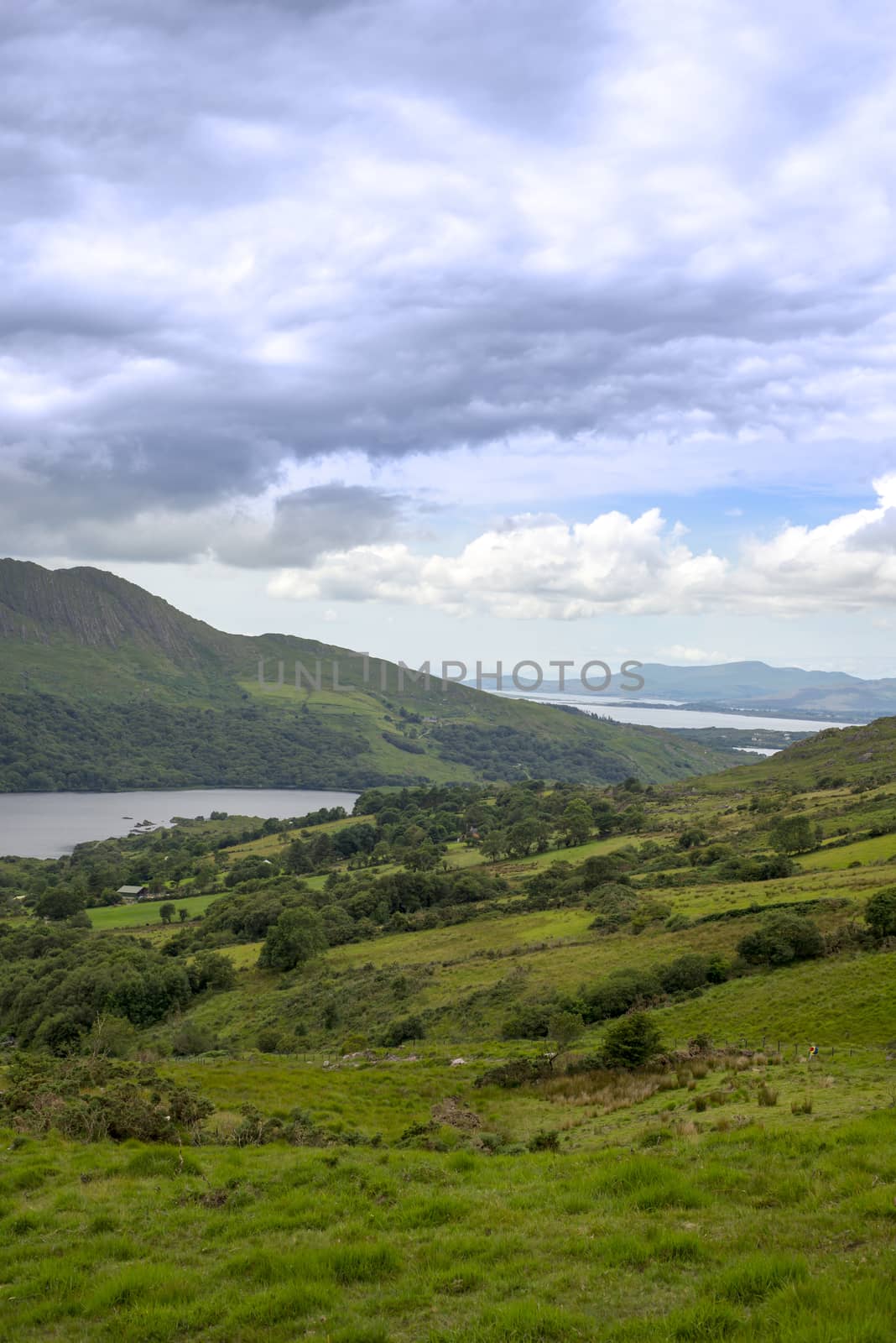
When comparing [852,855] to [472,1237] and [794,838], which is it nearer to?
[794,838]

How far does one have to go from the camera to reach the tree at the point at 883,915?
3494 centimetres

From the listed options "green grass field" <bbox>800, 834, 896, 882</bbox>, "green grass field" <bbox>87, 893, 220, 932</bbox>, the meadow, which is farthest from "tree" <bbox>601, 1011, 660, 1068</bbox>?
"green grass field" <bbox>87, 893, 220, 932</bbox>

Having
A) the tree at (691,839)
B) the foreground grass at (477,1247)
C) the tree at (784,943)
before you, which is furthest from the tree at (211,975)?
the tree at (691,839)

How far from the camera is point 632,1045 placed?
24453 millimetres

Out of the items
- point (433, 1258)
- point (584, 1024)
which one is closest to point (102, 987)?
point (584, 1024)

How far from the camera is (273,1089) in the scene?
23953 mm

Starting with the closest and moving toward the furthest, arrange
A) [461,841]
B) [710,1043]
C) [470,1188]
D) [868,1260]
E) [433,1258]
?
[868,1260]
[433,1258]
[470,1188]
[710,1043]
[461,841]

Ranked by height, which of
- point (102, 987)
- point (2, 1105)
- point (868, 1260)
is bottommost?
point (102, 987)

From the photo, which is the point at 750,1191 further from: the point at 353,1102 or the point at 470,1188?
the point at 353,1102

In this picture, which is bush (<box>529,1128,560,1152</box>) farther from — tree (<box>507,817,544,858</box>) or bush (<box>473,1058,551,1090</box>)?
tree (<box>507,817,544,858</box>)

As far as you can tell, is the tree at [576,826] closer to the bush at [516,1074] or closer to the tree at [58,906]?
the tree at [58,906]

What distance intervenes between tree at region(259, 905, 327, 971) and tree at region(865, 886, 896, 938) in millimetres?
45089

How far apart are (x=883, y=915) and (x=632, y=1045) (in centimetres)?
1746

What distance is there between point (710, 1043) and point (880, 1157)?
17.7 meters
